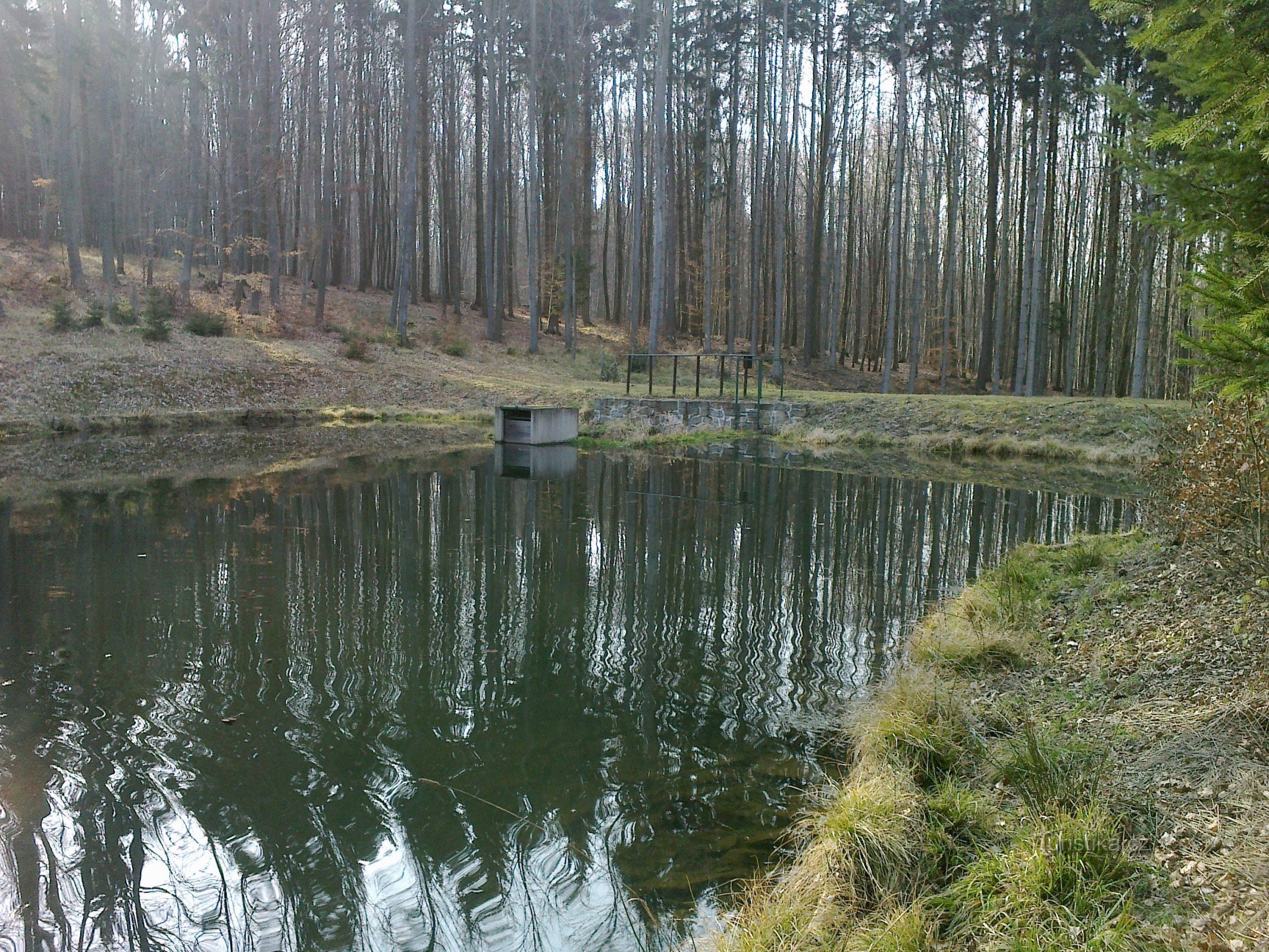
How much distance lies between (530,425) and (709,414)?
15.1ft

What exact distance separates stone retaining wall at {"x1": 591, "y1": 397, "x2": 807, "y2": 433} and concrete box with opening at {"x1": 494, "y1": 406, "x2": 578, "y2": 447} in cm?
238

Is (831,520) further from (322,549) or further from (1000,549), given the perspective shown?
(322,549)

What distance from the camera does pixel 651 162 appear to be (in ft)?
117

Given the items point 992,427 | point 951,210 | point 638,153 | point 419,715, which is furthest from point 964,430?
point 419,715

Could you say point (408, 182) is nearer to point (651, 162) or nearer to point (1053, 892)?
point (651, 162)

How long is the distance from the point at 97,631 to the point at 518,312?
34.2 m

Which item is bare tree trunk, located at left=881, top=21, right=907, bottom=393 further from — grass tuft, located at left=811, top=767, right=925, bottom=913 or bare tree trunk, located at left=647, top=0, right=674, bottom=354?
grass tuft, located at left=811, top=767, right=925, bottom=913

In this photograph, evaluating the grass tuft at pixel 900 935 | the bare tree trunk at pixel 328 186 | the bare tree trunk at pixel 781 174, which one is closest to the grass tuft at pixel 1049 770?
the grass tuft at pixel 900 935

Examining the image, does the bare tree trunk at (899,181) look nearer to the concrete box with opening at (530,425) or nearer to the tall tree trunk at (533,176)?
the tall tree trunk at (533,176)

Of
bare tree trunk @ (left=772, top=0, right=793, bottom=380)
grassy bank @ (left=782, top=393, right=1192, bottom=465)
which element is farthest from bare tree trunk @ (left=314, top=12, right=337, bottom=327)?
grassy bank @ (left=782, top=393, right=1192, bottom=465)

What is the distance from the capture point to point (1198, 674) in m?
4.41

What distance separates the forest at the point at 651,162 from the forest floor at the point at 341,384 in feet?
4.94

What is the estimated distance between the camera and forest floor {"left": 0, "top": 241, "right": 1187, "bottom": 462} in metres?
19.0

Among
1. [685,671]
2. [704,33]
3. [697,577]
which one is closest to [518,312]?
[704,33]
